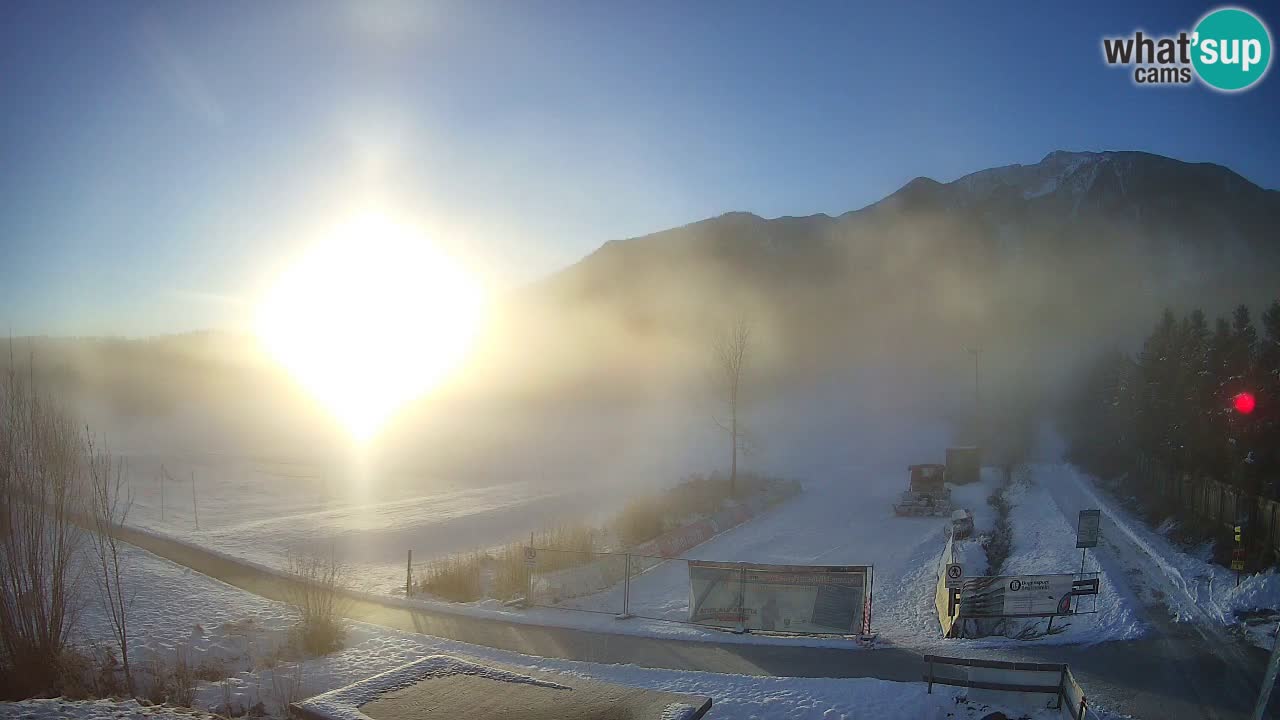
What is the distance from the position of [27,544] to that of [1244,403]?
3338 centimetres

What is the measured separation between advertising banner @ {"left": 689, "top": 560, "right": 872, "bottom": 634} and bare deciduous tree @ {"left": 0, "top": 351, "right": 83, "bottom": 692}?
1204 centimetres

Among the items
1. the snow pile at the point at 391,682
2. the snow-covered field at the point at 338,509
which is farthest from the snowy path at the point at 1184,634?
the snow-covered field at the point at 338,509

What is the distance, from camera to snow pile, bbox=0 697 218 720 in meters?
7.71

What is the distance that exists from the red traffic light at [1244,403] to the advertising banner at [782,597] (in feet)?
58.6

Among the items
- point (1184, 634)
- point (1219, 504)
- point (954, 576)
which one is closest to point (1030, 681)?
point (954, 576)

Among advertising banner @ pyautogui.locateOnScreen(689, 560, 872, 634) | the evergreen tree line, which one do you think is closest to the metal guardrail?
advertising banner @ pyautogui.locateOnScreen(689, 560, 872, 634)

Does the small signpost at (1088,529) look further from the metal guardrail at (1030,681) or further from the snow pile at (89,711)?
the snow pile at (89,711)

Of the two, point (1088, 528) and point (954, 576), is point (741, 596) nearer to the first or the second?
point (954, 576)

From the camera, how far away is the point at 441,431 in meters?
96.1

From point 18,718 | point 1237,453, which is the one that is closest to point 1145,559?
point 1237,453

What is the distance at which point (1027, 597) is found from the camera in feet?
53.3

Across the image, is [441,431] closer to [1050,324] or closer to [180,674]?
[180,674]

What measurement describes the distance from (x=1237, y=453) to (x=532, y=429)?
8447cm

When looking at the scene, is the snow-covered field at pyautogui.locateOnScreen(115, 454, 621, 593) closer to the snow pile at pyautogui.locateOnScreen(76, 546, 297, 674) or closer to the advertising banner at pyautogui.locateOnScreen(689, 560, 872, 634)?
A: the snow pile at pyautogui.locateOnScreen(76, 546, 297, 674)
